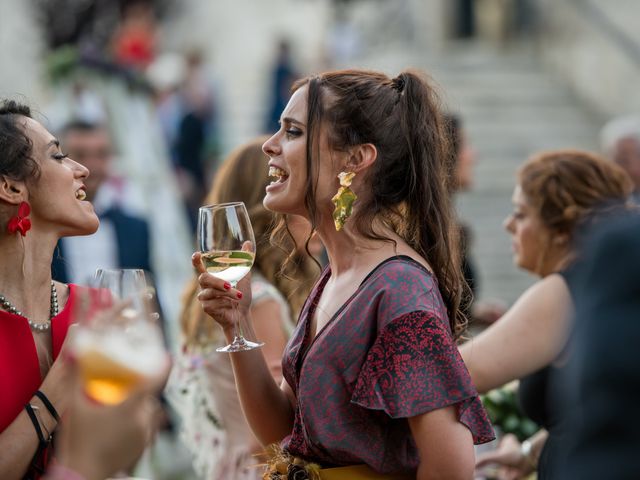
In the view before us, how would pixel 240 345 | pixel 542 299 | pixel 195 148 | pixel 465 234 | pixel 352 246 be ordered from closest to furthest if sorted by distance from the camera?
pixel 352 246 → pixel 240 345 → pixel 542 299 → pixel 465 234 → pixel 195 148

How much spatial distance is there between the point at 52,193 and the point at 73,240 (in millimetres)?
3665

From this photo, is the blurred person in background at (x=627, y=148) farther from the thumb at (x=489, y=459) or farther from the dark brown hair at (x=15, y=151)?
the dark brown hair at (x=15, y=151)

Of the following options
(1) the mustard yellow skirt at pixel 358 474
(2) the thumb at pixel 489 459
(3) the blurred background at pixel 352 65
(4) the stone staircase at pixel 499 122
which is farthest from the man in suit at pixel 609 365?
(4) the stone staircase at pixel 499 122

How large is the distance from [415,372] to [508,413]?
2102 millimetres

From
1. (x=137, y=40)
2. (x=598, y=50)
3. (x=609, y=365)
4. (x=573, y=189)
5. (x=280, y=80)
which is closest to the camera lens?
(x=609, y=365)

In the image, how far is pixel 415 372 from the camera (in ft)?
8.96

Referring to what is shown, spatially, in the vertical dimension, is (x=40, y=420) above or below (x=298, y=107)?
below

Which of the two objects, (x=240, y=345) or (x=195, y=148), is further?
(x=195, y=148)

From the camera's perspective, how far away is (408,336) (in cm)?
274

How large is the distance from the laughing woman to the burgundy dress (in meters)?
0.70

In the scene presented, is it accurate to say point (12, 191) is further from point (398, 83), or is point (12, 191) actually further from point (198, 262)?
point (398, 83)

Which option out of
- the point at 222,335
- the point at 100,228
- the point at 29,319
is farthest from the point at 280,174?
the point at 100,228

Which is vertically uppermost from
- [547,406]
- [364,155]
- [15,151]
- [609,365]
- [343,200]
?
[15,151]

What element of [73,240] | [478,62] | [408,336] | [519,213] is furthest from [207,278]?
[478,62]
